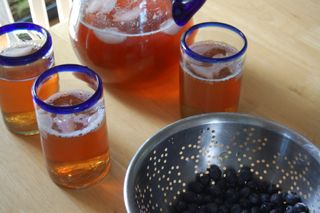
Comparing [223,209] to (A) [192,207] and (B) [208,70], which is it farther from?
(B) [208,70]

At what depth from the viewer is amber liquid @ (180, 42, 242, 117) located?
0.66 metres

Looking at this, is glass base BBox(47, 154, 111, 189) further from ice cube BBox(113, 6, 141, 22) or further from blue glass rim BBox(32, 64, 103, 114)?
ice cube BBox(113, 6, 141, 22)

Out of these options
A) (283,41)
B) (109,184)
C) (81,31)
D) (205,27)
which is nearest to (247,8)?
(283,41)

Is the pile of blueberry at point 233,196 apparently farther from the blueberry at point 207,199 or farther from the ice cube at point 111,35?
the ice cube at point 111,35

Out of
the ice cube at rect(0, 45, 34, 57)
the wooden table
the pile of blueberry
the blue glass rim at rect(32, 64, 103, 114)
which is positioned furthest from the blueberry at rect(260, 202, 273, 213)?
the ice cube at rect(0, 45, 34, 57)

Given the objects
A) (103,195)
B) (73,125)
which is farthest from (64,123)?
(103,195)

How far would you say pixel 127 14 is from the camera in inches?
27.1

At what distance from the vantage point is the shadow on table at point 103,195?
2.06 feet

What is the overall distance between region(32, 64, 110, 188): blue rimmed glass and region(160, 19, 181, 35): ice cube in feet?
0.46

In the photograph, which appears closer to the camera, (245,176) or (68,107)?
(68,107)

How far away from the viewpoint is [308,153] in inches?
24.2

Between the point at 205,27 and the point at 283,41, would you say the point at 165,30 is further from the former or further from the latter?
the point at 283,41

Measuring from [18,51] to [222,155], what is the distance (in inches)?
12.2

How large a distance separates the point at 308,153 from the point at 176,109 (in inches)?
8.6
